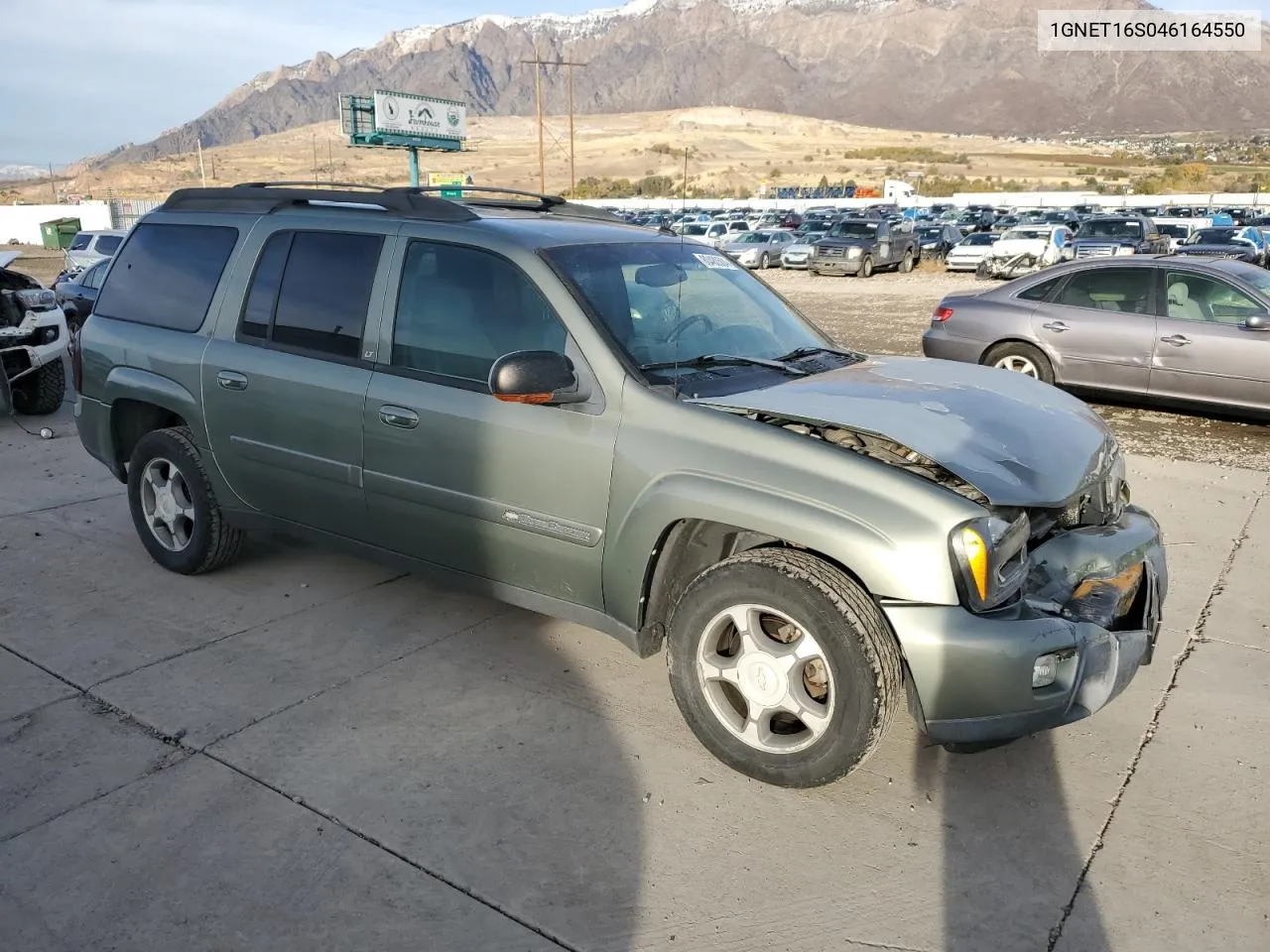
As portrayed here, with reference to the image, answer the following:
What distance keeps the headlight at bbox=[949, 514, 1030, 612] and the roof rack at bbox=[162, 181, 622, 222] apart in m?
2.28

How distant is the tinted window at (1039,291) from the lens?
9.70 m

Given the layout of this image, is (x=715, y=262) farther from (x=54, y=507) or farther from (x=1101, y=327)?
(x=1101, y=327)

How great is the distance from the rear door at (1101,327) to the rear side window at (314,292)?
7.20 metres

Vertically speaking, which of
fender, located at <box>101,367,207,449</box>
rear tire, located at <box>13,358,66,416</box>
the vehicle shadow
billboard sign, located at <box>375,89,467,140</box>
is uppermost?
billboard sign, located at <box>375,89,467,140</box>

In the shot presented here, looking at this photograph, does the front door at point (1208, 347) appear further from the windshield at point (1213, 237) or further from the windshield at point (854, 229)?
the windshield at point (1213, 237)

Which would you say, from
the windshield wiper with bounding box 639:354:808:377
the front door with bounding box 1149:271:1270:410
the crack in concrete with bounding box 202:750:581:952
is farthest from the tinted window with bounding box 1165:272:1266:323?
the crack in concrete with bounding box 202:750:581:952

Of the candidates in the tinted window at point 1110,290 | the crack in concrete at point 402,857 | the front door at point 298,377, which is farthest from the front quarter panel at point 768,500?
the tinted window at point 1110,290

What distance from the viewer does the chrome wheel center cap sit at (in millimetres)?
3227

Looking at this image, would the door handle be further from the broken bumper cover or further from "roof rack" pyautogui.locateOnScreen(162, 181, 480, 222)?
the broken bumper cover

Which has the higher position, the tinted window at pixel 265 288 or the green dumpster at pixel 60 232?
the green dumpster at pixel 60 232

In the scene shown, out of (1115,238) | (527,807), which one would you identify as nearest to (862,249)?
(1115,238)

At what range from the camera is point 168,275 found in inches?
196

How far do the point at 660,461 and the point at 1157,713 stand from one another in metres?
2.16

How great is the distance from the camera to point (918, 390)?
3.81 m
